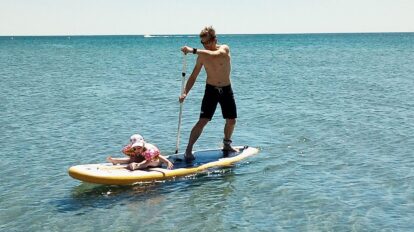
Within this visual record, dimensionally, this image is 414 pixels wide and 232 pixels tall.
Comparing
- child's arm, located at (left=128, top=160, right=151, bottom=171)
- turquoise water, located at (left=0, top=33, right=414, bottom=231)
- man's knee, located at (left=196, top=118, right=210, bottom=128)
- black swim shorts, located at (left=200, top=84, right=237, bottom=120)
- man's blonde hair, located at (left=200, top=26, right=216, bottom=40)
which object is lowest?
turquoise water, located at (left=0, top=33, right=414, bottom=231)

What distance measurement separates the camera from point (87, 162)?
1122 centimetres

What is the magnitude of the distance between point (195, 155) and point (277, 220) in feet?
11.5

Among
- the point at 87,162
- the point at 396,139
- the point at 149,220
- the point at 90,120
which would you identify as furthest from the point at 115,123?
the point at 149,220

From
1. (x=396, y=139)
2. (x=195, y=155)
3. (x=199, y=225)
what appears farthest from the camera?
(x=396, y=139)

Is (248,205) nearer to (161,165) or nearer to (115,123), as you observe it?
(161,165)

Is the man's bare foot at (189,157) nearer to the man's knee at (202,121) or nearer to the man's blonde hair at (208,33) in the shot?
the man's knee at (202,121)

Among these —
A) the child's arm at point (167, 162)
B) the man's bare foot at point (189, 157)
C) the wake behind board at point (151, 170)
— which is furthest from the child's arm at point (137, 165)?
the man's bare foot at point (189, 157)

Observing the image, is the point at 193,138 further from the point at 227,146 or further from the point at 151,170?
the point at 151,170

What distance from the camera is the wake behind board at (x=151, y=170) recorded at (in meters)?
9.02

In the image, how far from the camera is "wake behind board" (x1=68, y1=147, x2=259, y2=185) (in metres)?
9.02

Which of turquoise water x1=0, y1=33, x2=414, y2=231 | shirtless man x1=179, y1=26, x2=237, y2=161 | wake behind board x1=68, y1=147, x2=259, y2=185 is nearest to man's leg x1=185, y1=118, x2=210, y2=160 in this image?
shirtless man x1=179, y1=26, x2=237, y2=161

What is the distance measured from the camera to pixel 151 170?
961cm

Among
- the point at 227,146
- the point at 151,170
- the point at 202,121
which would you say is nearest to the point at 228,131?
the point at 227,146

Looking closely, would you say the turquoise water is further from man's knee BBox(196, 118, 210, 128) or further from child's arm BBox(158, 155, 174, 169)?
man's knee BBox(196, 118, 210, 128)
